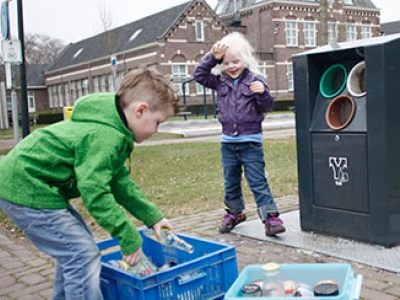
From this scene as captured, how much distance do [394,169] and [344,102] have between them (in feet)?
2.28

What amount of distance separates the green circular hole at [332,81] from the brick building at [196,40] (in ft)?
99.6

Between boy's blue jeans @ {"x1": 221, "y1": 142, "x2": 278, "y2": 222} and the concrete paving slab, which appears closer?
the concrete paving slab

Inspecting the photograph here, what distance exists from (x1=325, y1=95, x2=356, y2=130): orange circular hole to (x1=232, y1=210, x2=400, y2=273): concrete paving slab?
3.02ft

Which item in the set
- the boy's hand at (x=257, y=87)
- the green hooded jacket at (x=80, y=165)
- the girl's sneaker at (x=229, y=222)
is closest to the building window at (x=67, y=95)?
the girl's sneaker at (x=229, y=222)

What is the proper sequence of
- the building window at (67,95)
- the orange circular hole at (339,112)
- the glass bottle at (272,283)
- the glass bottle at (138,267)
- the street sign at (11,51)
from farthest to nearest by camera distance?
the building window at (67,95) < the street sign at (11,51) < the orange circular hole at (339,112) < the glass bottle at (138,267) < the glass bottle at (272,283)

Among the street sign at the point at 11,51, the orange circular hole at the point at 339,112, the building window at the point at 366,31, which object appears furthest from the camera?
the building window at the point at 366,31

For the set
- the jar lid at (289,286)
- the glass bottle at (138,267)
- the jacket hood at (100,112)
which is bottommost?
the glass bottle at (138,267)

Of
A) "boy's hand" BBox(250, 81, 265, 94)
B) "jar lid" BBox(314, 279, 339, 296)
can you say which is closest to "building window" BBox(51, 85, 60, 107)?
"boy's hand" BBox(250, 81, 265, 94)

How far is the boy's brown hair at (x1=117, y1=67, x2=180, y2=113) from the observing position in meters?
2.33

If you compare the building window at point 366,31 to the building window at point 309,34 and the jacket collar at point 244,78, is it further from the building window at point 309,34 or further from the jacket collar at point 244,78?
the jacket collar at point 244,78

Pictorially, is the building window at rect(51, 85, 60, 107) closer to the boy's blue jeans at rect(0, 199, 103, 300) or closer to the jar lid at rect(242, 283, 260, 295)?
the boy's blue jeans at rect(0, 199, 103, 300)

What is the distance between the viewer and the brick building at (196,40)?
126ft

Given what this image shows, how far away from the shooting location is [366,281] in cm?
319

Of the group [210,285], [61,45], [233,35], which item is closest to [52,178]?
[210,285]
